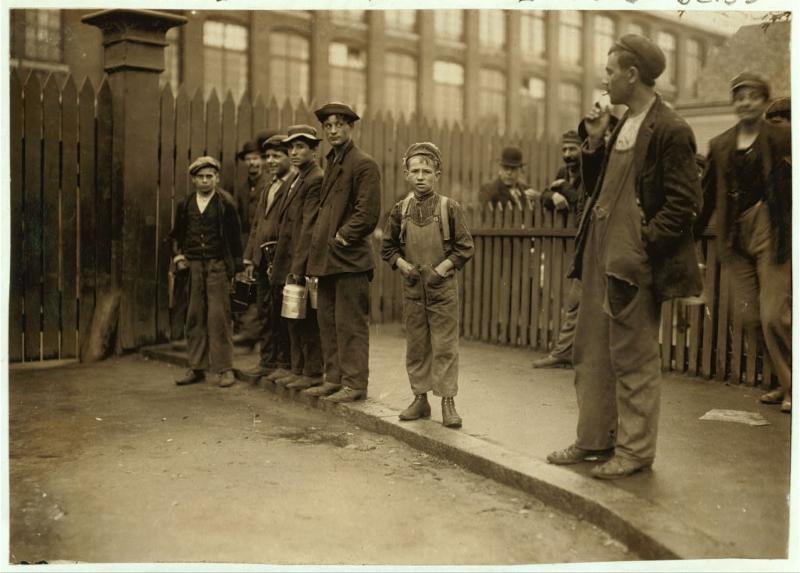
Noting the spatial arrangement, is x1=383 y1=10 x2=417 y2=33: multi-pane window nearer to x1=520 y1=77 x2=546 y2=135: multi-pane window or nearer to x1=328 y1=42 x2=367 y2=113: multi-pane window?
x1=328 y1=42 x2=367 y2=113: multi-pane window

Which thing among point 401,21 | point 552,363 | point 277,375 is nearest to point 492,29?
point 401,21

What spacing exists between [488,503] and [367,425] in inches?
62.4

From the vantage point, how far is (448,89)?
30969 mm

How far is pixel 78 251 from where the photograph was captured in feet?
25.8

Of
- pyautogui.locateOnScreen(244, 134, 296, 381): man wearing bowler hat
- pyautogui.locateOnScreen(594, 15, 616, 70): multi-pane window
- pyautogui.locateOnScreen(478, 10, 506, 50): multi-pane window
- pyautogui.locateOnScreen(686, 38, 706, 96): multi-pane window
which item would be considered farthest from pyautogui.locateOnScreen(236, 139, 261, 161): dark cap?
pyautogui.locateOnScreen(686, 38, 706, 96): multi-pane window

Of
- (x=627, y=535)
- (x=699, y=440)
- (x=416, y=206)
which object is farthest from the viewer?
(x=416, y=206)

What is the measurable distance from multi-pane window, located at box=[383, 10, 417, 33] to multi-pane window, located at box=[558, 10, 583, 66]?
7.22 m

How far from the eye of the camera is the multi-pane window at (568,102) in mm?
34844

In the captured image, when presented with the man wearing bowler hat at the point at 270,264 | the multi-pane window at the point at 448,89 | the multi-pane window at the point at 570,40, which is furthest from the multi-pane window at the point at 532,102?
the man wearing bowler hat at the point at 270,264

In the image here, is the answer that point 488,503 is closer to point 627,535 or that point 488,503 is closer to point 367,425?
point 627,535

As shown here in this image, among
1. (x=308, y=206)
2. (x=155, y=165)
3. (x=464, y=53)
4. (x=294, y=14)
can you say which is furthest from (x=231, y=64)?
(x=308, y=206)

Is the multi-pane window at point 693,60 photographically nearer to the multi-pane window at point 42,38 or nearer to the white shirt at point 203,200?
the multi-pane window at point 42,38

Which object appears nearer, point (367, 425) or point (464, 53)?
point (367, 425)

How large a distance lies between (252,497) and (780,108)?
12.4ft
